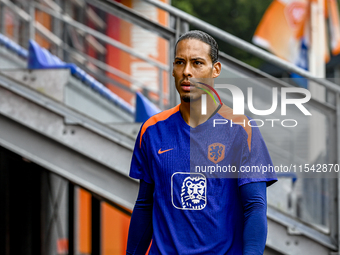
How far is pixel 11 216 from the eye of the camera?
6.28m

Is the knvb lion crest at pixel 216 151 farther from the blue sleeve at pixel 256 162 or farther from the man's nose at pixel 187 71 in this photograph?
the man's nose at pixel 187 71

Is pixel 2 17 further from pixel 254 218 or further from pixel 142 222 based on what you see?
pixel 254 218

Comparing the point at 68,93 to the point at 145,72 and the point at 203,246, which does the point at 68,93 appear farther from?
the point at 145,72

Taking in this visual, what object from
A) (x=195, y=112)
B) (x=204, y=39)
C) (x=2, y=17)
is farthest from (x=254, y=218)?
(x=2, y=17)

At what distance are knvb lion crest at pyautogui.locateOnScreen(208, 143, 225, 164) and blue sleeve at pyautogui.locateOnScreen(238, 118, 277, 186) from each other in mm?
98

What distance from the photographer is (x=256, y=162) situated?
2.09m

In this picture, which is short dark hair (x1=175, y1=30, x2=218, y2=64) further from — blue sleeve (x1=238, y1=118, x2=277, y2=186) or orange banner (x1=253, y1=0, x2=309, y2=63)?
orange banner (x1=253, y1=0, x2=309, y2=63)

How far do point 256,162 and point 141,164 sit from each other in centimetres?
53

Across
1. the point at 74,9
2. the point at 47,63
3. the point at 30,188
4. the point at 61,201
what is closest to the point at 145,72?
the point at 74,9

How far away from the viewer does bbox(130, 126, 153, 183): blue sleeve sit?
2283 mm

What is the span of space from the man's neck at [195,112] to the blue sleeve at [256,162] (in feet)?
0.71

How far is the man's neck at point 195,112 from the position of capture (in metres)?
2.24

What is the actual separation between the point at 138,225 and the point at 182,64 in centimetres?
76

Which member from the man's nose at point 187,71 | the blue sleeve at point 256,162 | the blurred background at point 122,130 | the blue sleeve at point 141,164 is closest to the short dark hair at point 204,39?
the man's nose at point 187,71
